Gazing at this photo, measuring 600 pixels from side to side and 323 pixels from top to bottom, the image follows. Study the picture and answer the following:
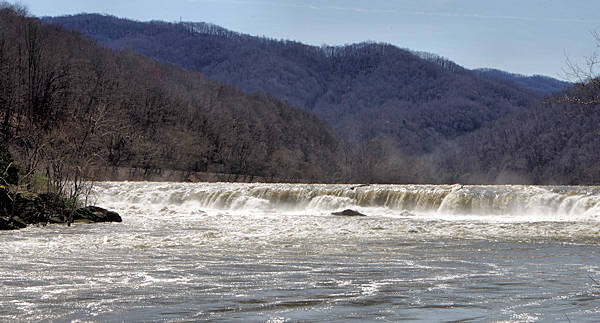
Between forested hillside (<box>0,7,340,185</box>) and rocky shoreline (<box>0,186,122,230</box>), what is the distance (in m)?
23.7

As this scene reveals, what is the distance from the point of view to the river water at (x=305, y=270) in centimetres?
766

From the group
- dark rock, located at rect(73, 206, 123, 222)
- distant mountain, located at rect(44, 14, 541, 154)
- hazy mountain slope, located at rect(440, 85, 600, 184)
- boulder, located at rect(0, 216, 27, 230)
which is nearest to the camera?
boulder, located at rect(0, 216, 27, 230)

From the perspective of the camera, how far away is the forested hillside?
6731cm

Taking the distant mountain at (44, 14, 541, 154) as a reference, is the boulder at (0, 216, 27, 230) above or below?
below

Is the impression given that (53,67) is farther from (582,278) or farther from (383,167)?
(582,278)

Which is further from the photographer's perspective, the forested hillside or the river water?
the forested hillside

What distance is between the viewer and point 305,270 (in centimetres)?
1144

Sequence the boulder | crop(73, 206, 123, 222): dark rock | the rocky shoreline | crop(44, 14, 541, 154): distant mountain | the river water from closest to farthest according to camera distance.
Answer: the river water < the boulder < the rocky shoreline < crop(73, 206, 123, 222): dark rock < crop(44, 14, 541, 154): distant mountain

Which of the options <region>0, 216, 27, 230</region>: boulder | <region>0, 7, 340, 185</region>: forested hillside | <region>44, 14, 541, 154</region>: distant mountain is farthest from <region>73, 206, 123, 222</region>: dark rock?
<region>44, 14, 541, 154</region>: distant mountain

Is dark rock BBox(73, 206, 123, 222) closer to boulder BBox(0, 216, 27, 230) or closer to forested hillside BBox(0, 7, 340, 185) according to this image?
boulder BBox(0, 216, 27, 230)

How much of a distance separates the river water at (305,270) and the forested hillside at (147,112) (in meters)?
29.5

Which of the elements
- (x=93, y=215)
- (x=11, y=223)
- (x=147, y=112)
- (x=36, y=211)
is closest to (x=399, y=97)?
(x=147, y=112)

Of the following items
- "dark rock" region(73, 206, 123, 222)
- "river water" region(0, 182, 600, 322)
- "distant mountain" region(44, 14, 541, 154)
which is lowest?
"dark rock" region(73, 206, 123, 222)

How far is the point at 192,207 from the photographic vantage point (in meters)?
36.5
